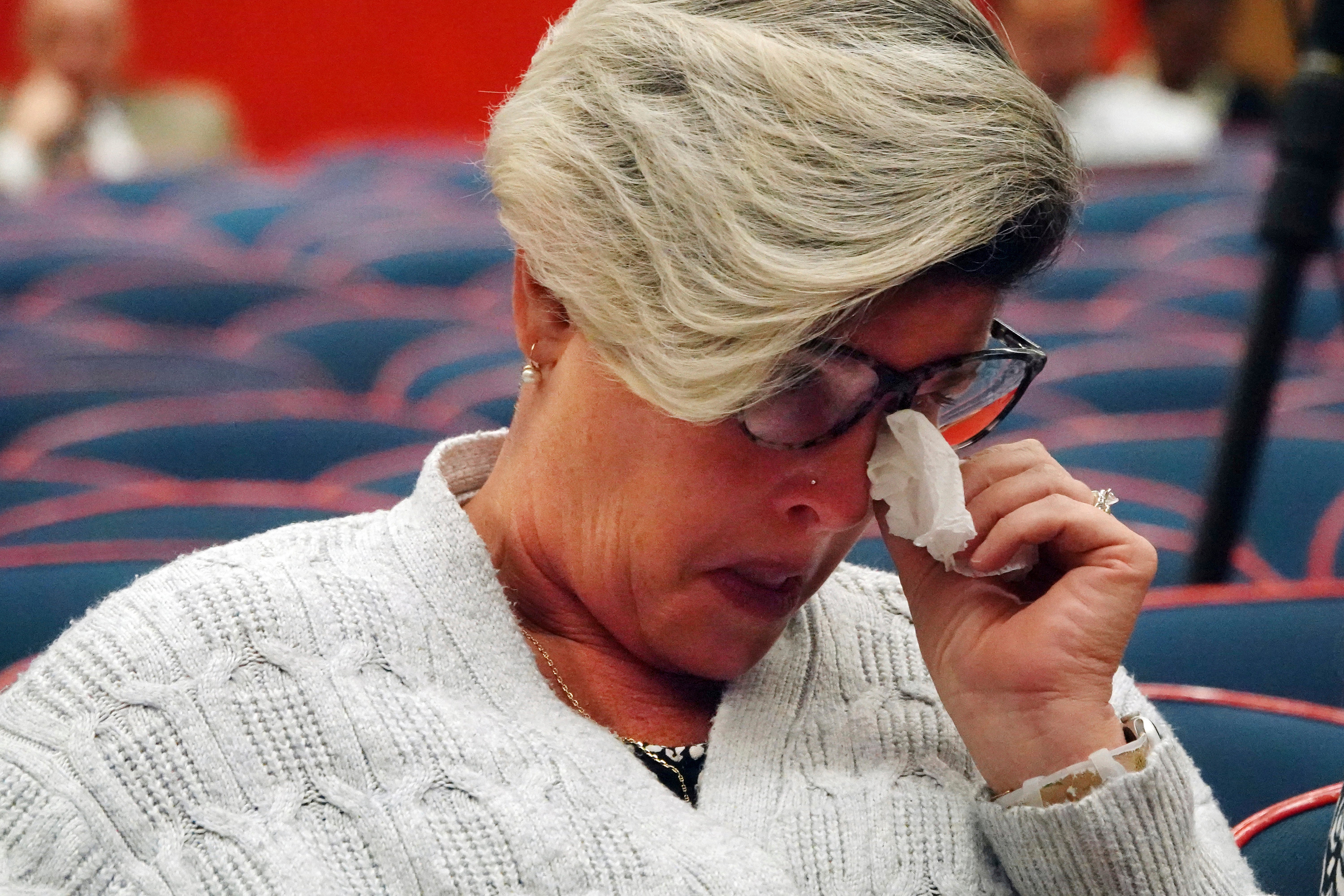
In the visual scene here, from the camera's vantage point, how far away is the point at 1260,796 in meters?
1.43

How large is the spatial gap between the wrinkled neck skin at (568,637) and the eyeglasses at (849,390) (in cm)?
25

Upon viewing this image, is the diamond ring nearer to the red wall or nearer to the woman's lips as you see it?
the woman's lips

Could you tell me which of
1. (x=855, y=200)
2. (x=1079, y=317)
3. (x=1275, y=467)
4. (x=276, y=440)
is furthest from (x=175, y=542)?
(x=1079, y=317)

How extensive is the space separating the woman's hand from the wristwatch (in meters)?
0.01

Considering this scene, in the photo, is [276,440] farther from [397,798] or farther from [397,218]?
[397,218]

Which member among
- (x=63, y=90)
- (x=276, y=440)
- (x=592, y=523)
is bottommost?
(x=63, y=90)

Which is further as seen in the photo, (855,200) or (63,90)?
(63,90)

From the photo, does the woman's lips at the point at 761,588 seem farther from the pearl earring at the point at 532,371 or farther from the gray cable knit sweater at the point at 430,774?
the pearl earring at the point at 532,371

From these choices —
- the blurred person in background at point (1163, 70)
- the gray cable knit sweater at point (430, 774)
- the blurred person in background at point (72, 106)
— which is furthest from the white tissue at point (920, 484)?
the blurred person in background at point (72, 106)

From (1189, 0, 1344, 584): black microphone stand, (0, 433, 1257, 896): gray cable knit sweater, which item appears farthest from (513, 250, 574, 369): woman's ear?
(1189, 0, 1344, 584): black microphone stand

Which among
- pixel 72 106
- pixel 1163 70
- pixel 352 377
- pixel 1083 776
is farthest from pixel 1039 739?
pixel 72 106

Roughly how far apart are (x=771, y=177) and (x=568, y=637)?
0.49m

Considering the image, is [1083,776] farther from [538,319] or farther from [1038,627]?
[538,319]

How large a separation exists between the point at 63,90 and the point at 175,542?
5.67 metres
